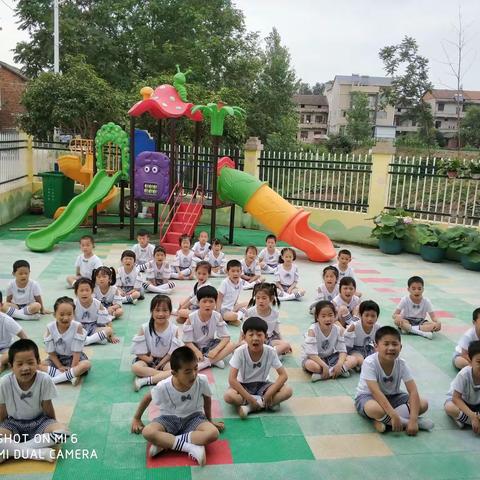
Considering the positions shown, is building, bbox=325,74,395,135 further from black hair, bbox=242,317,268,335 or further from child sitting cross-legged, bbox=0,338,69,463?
child sitting cross-legged, bbox=0,338,69,463

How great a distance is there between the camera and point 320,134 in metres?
61.6

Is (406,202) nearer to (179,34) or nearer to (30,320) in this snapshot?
(30,320)

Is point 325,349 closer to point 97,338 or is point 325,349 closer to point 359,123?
point 97,338

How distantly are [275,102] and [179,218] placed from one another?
2042 cm

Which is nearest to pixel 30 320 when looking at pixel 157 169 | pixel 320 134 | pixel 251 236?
pixel 157 169

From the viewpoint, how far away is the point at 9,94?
28391 millimetres

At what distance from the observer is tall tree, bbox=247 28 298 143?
28203 mm

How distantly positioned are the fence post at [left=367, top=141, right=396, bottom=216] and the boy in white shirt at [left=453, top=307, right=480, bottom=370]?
6.79 metres

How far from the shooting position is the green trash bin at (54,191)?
1323 cm

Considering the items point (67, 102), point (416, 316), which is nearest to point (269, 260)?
point (416, 316)

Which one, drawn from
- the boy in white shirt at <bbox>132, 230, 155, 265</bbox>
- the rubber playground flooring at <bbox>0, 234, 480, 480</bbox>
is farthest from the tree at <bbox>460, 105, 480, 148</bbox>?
the rubber playground flooring at <bbox>0, 234, 480, 480</bbox>

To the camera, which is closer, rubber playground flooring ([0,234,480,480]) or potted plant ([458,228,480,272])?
rubber playground flooring ([0,234,480,480])

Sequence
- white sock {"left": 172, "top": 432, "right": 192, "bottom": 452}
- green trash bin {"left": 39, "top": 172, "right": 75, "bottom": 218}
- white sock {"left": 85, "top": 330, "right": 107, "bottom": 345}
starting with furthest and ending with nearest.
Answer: green trash bin {"left": 39, "top": 172, "right": 75, "bottom": 218}, white sock {"left": 85, "top": 330, "right": 107, "bottom": 345}, white sock {"left": 172, "top": 432, "right": 192, "bottom": 452}

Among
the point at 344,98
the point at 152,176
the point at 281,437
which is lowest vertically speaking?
the point at 281,437
